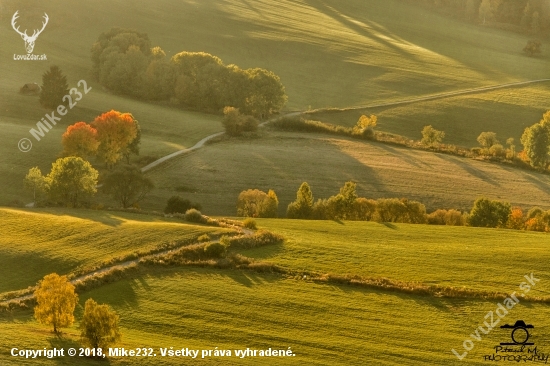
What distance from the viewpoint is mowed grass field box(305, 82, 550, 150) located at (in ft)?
427

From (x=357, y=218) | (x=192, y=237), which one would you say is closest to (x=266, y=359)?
(x=192, y=237)

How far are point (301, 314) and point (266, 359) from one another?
7.95 m

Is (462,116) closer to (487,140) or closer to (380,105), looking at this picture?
(380,105)

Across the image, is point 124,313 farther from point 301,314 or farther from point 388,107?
point 388,107

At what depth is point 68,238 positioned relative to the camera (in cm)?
6234

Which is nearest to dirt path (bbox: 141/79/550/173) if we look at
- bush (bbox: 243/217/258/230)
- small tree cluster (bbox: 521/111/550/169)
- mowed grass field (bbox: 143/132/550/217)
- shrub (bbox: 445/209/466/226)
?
mowed grass field (bbox: 143/132/550/217)

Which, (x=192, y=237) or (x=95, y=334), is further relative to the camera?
(x=192, y=237)

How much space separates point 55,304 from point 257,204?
131ft

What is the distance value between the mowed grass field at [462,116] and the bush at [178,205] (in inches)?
2003

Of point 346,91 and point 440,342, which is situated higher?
point 346,91

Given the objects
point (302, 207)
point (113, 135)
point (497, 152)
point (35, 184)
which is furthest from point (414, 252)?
point (497, 152)

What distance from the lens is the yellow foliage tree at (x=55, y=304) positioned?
44.8 m

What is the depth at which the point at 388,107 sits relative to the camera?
461 ft

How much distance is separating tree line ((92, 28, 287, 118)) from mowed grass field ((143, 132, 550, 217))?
1692 centimetres
